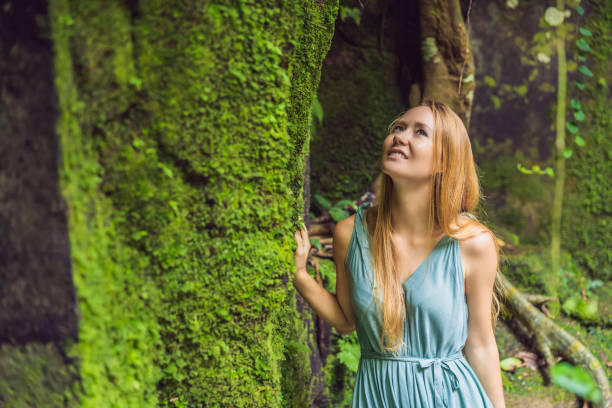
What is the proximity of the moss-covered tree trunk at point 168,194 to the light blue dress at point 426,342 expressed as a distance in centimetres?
53

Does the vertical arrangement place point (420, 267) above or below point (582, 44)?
below

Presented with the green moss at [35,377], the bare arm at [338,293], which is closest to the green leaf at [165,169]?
the green moss at [35,377]

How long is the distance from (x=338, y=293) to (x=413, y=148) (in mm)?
845

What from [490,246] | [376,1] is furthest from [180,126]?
[376,1]

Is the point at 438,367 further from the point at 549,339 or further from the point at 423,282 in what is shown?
the point at 549,339

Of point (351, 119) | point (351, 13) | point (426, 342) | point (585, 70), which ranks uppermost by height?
point (351, 13)

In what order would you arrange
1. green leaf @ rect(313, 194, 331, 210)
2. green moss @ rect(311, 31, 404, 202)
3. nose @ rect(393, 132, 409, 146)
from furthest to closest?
green moss @ rect(311, 31, 404, 202), green leaf @ rect(313, 194, 331, 210), nose @ rect(393, 132, 409, 146)

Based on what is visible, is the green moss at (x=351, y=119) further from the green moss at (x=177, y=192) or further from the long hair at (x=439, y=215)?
the green moss at (x=177, y=192)

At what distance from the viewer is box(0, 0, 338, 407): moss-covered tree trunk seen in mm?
1390

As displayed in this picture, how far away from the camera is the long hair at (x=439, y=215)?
88.4 inches

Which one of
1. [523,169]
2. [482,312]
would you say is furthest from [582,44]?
[482,312]

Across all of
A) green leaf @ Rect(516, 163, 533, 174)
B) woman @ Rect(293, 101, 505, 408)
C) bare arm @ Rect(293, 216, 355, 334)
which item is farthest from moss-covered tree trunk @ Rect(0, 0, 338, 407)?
green leaf @ Rect(516, 163, 533, 174)

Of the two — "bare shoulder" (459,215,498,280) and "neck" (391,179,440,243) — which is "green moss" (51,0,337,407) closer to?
"neck" (391,179,440,243)

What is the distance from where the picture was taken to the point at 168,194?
163cm
